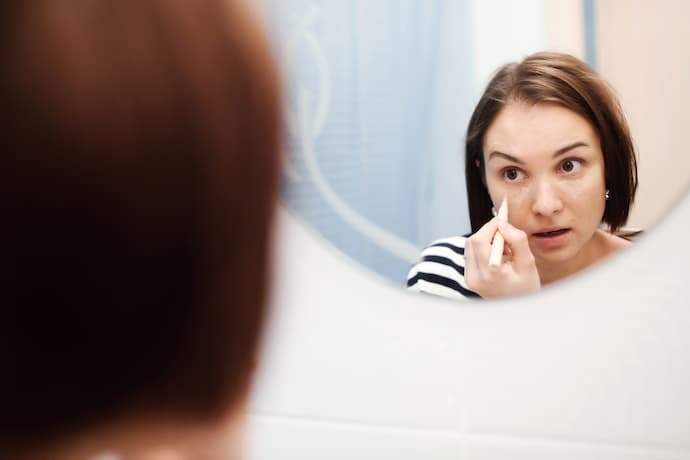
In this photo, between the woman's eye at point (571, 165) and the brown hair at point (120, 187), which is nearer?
the brown hair at point (120, 187)

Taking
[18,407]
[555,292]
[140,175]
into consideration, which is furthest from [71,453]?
[555,292]

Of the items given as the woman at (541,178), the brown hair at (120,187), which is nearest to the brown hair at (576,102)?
the woman at (541,178)

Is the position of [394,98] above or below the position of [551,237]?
above

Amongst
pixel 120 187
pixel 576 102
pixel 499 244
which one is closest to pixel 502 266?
pixel 499 244

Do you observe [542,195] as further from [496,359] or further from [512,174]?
[496,359]

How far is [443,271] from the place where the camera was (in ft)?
1.67

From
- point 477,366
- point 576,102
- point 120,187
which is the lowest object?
point 477,366

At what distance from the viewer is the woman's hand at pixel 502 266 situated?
19.2 inches

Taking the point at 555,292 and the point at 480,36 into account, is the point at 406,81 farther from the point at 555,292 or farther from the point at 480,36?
the point at 555,292

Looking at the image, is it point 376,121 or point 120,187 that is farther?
point 376,121

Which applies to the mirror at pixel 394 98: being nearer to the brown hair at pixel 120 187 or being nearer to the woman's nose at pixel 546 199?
the woman's nose at pixel 546 199

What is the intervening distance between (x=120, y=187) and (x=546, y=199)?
0.31 meters

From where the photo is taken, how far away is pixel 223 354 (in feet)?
1.27

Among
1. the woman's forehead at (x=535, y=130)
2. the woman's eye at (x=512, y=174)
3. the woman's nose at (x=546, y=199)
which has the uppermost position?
the woman's forehead at (x=535, y=130)
